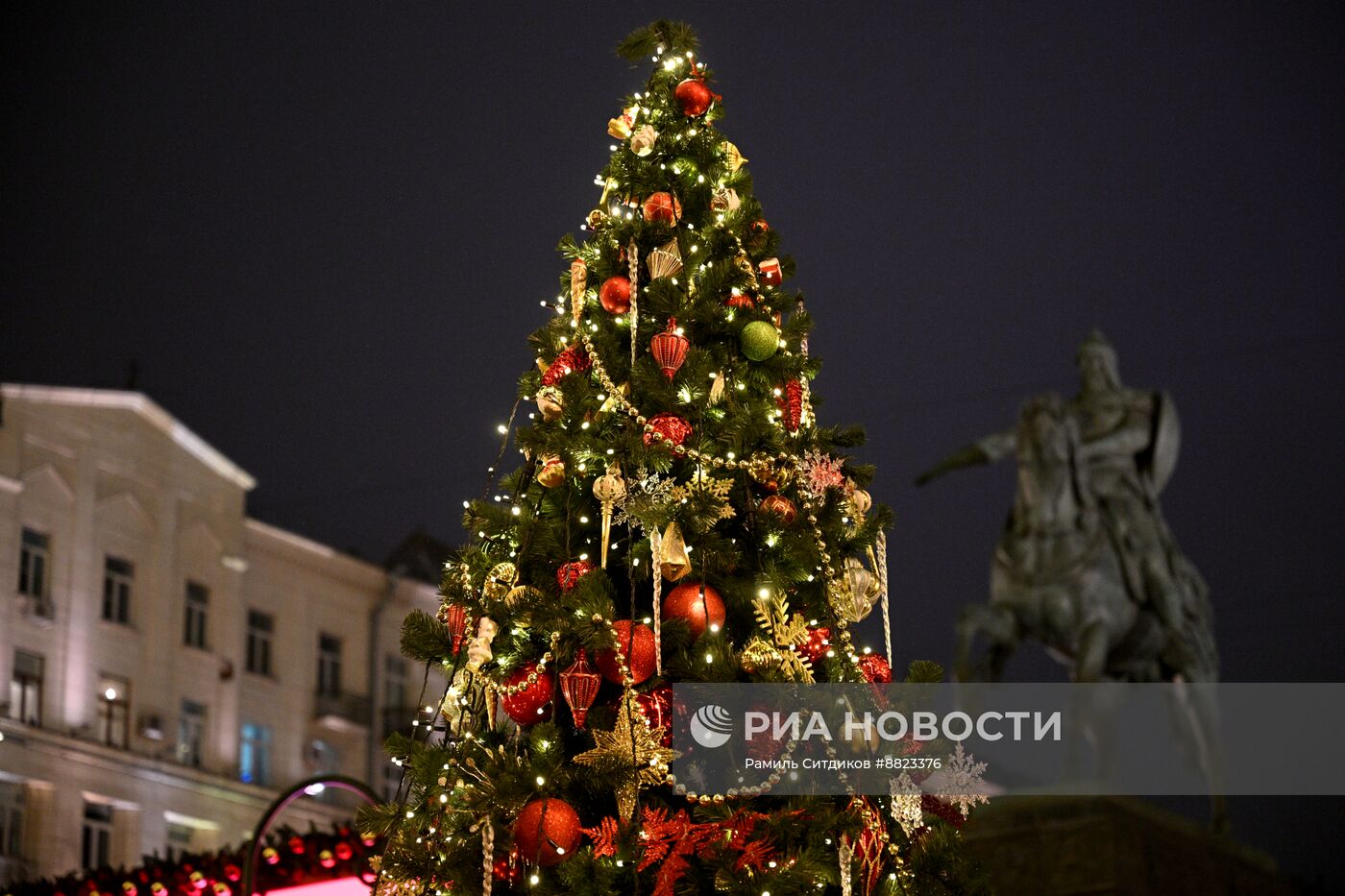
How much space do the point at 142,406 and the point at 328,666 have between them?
5132 millimetres

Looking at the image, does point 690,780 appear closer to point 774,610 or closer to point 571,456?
point 774,610

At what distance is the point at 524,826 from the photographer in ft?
21.1

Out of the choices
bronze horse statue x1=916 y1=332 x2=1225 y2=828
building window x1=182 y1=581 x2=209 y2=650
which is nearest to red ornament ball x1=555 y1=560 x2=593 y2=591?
bronze horse statue x1=916 y1=332 x2=1225 y2=828

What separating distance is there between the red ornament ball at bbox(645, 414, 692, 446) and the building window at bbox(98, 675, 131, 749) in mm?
17452

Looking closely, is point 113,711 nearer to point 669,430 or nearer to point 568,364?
point 568,364

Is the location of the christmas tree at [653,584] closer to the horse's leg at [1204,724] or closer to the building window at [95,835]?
the horse's leg at [1204,724]

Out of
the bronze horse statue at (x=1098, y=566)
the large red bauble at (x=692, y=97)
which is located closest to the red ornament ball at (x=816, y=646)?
the bronze horse statue at (x=1098, y=566)

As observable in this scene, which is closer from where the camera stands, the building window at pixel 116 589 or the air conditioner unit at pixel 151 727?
the air conditioner unit at pixel 151 727

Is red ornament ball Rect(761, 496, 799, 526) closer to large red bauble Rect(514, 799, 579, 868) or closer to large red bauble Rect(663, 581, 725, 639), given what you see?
large red bauble Rect(663, 581, 725, 639)

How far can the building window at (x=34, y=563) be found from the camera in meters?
22.0

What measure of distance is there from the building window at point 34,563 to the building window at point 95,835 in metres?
2.88

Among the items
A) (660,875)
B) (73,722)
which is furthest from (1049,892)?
(73,722)

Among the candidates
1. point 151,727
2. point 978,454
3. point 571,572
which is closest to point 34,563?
point 151,727

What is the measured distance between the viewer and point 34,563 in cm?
2222
